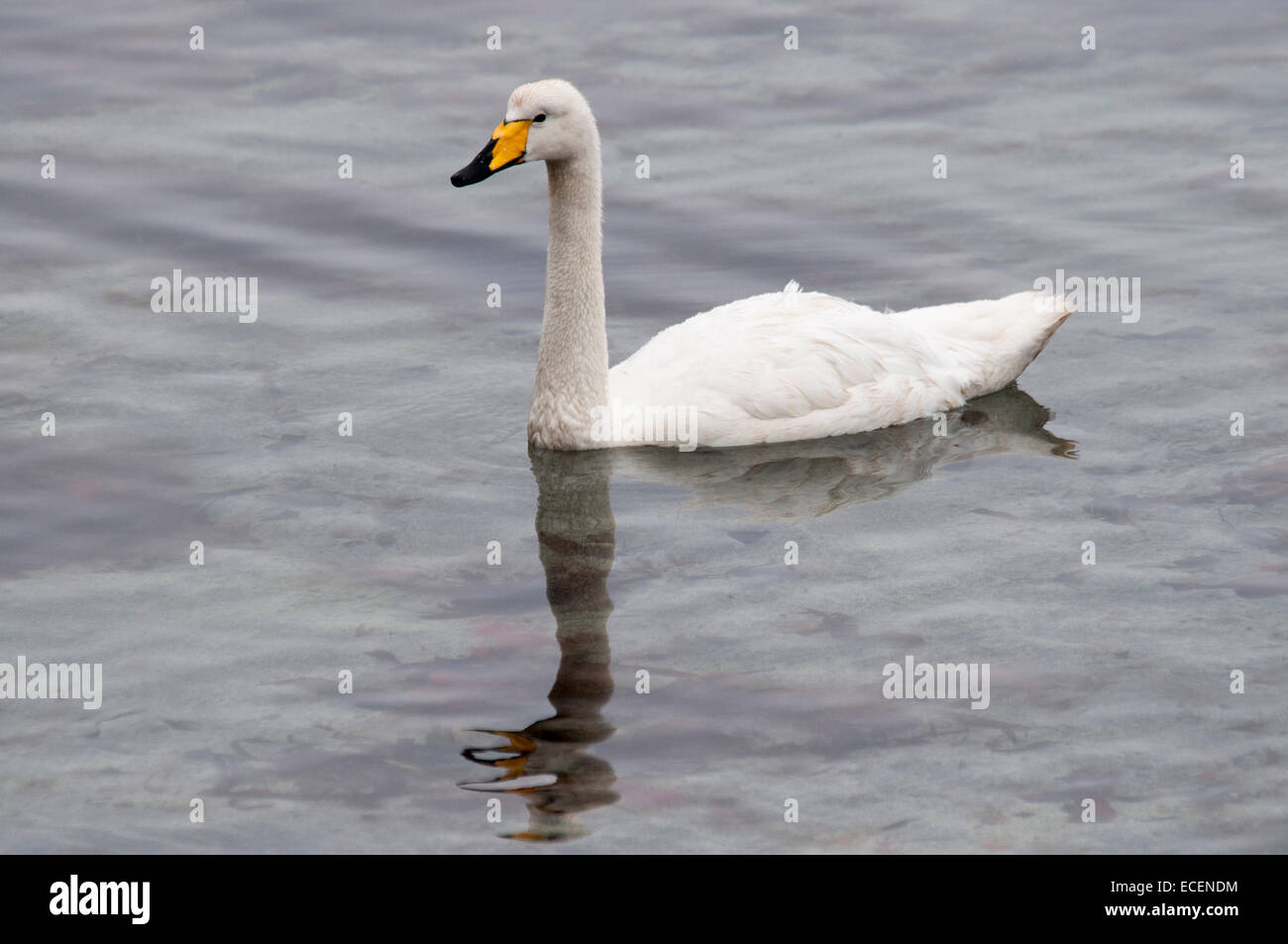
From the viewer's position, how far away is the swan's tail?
40.8 ft

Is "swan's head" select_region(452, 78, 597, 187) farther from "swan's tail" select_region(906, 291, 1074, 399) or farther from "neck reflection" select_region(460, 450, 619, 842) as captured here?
"swan's tail" select_region(906, 291, 1074, 399)

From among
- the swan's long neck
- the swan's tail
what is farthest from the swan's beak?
the swan's tail

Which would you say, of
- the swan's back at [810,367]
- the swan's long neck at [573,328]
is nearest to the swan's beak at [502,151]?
the swan's long neck at [573,328]

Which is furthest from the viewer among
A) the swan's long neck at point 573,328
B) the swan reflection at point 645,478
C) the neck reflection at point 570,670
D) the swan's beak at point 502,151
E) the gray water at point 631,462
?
the swan's long neck at point 573,328

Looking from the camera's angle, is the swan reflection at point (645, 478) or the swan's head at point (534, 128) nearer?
the swan reflection at point (645, 478)

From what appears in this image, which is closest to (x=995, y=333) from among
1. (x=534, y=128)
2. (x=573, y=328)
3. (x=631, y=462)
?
(x=631, y=462)

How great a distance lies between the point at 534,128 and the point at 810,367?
210cm

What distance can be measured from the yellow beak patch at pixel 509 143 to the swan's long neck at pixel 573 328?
394 mm

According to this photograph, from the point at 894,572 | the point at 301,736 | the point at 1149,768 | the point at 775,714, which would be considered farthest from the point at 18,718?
the point at 1149,768

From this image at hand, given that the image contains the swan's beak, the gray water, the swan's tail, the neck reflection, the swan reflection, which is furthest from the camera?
the swan's tail

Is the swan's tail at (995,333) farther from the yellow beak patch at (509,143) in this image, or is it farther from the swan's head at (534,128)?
the yellow beak patch at (509,143)

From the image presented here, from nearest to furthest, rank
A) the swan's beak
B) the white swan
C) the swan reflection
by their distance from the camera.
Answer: the swan reflection < the swan's beak < the white swan

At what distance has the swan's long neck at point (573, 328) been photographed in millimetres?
11516

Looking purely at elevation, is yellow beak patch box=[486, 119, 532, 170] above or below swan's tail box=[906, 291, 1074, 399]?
above
